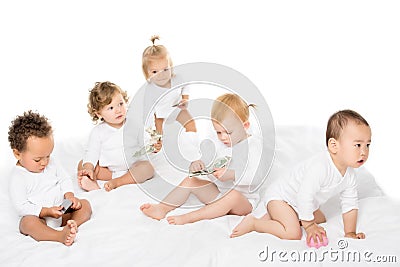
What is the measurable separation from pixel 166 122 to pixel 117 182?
1.26ft

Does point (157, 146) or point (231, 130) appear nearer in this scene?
point (231, 130)

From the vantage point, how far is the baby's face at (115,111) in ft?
8.11

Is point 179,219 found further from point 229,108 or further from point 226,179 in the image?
point 229,108

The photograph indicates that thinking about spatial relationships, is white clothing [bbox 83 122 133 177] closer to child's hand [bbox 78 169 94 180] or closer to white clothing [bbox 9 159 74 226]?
child's hand [bbox 78 169 94 180]

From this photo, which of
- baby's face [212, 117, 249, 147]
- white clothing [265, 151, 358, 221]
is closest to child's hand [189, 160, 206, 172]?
baby's face [212, 117, 249, 147]

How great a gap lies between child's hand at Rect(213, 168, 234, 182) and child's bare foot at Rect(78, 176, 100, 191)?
0.51 meters

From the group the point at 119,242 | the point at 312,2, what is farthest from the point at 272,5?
the point at 119,242

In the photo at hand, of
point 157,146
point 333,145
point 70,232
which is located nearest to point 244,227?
point 333,145

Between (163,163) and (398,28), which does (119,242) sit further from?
(398,28)

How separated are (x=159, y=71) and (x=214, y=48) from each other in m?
0.92

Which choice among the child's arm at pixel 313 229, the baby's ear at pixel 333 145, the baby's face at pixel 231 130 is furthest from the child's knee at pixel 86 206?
the baby's ear at pixel 333 145

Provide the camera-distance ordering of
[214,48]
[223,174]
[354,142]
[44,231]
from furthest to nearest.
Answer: [214,48], [223,174], [44,231], [354,142]

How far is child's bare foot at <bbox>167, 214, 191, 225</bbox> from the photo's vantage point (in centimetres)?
214

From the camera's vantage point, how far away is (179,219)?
2146mm
